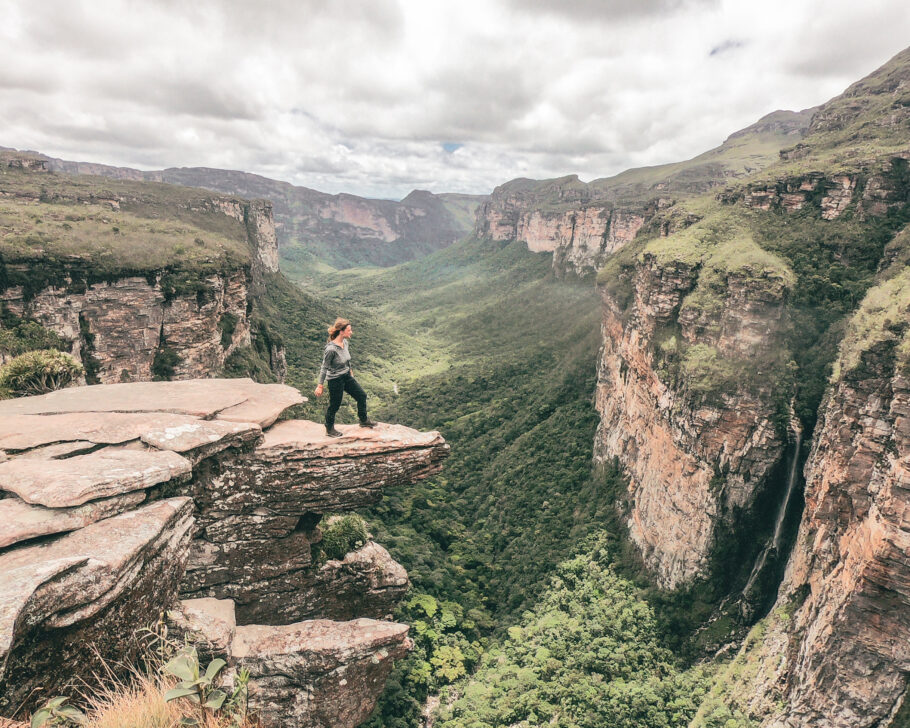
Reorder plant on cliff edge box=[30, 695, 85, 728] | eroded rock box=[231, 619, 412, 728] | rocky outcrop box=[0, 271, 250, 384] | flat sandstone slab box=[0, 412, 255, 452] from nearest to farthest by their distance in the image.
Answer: plant on cliff edge box=[30, 695, 85, 728] < flat sandstone slab box=[0, 412, 255, 452] < eroded rock box=[231, 619, 412, 728] < rocky outcrop box=[0, 271, 250, 384]

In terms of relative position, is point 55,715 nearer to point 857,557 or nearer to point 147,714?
point 147,714

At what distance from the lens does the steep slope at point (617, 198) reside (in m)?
104

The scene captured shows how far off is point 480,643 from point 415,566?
7222mm

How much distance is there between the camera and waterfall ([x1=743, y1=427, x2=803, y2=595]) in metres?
26.9

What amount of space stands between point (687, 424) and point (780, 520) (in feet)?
25.3

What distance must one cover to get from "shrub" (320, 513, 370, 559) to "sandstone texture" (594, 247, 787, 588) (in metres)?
24.4

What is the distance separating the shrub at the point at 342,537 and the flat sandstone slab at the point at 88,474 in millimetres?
5718

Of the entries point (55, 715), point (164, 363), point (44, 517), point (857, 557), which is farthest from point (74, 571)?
point (164, 363)

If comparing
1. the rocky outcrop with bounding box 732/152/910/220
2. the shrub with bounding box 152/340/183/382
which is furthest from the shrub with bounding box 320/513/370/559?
the rocky outcrop with bounding box 732/152/910/220

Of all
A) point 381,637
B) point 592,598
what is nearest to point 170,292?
point 381,637

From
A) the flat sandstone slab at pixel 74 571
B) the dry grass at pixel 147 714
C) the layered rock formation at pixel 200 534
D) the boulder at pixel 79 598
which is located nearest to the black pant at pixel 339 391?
the layered rock formation at pixel 200 534

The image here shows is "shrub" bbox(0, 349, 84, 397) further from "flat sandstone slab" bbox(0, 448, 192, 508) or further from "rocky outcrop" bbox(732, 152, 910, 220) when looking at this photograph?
"rocky outcrop" bbox(732, 152, 910, 220)

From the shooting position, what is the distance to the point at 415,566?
34781mm

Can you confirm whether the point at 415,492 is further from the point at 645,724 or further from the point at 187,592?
the point at 187,592
